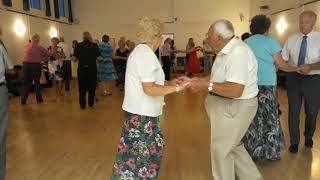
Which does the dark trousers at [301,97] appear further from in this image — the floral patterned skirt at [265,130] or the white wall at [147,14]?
the white wall at [147,14]

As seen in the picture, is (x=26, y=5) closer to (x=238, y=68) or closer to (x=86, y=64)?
(x=86, y=64)

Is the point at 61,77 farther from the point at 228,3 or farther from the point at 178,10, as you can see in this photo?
the point at 228,3

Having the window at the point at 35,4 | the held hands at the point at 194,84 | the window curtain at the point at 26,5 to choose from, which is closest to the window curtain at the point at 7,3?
the window curtain at the point at 26,5

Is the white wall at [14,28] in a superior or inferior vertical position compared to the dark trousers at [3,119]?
superior

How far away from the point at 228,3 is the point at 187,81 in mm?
15087

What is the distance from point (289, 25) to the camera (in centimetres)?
1154

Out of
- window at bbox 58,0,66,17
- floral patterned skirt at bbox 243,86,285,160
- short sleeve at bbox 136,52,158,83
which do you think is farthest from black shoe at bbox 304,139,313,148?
window at bbox 58,0,66,17

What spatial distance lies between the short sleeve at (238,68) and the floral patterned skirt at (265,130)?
1.21 meters

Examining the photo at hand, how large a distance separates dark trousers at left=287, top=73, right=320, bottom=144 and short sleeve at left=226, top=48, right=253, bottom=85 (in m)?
1.68

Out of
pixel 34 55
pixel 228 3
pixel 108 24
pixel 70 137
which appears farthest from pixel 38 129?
pixel 228 3

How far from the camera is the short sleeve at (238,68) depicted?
2398mm

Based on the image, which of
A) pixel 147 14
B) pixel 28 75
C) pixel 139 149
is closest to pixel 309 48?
pixel 139 149

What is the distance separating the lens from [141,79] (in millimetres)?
2346

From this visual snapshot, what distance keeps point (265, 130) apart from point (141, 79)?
1.78m
